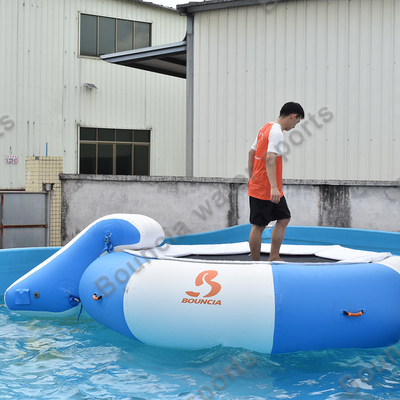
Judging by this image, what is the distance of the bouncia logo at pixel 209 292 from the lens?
3395 millimetres

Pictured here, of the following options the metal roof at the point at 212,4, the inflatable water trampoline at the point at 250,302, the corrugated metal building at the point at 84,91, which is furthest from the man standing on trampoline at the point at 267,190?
the corrugated metal building at the point at 84,91

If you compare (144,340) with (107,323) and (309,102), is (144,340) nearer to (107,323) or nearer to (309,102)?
(107,323)

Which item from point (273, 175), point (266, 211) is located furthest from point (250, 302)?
point (273, 175)

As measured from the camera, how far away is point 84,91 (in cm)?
1241

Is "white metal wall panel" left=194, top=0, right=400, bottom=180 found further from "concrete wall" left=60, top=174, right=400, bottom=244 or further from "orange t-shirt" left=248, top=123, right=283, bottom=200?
"orange t-shirt" left=248, top=123, right=283, bottom=200

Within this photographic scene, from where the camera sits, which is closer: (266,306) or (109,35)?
(266,306)

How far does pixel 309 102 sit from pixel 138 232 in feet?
15.0

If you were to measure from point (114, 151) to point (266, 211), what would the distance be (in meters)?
9.56

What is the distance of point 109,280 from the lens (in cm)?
380

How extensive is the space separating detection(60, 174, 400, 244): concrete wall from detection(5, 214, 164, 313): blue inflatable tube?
2.65 m

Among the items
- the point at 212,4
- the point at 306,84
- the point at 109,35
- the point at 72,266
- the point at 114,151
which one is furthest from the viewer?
the point at 114,151

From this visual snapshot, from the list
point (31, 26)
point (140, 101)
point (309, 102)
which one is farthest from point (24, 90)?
point (309, 102)

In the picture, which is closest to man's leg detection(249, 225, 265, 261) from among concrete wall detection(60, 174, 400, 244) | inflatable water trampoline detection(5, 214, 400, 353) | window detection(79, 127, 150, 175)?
inflatable water trampoline detection(5, 214, 400, 353)

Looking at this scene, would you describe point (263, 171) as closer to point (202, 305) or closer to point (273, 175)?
point (273, 175)
